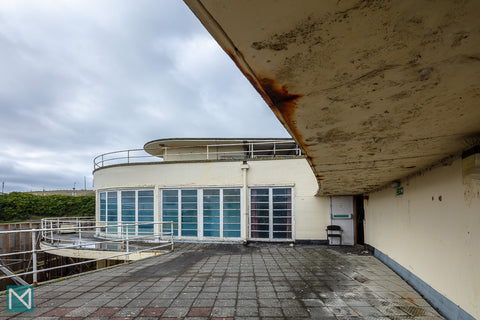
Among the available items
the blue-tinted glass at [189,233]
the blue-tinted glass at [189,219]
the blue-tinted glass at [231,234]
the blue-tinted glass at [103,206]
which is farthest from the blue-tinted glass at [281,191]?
the blue-tinted glass at [103,206]

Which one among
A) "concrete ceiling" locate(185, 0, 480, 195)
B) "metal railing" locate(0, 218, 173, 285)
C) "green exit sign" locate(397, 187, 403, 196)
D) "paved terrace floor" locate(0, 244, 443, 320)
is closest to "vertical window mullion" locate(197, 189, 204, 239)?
"metal railing" locate(0, 218, 173, 285)

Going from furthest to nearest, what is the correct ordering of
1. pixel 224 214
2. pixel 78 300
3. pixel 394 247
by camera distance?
1. pixel 224 214
2. pixel 394 247
3. pixel 78 300

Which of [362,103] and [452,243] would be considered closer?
[362,103]

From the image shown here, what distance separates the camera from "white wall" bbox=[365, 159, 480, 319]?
284cm

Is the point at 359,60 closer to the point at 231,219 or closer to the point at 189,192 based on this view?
the point at 231,219

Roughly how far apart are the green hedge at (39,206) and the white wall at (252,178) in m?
15.0

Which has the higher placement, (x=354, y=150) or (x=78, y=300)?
(x=354, y=150)

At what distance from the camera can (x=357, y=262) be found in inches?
237

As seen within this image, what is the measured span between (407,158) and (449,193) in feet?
2.85

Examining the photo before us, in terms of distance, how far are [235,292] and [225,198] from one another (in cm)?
515

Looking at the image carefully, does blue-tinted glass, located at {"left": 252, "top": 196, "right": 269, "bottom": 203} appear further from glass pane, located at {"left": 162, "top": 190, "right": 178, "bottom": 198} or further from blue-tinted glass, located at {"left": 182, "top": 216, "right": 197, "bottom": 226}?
glass pane, located at {"left": 162, "top": 190, "right": 178, "bottom": 198}

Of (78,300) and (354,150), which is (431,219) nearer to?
(354,150)

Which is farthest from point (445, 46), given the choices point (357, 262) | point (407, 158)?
point (357, 262)

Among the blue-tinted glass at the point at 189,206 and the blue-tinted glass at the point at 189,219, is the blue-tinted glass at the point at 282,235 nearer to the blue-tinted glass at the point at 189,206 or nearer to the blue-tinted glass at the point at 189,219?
the blue-tinted glass at the point at 189,219
